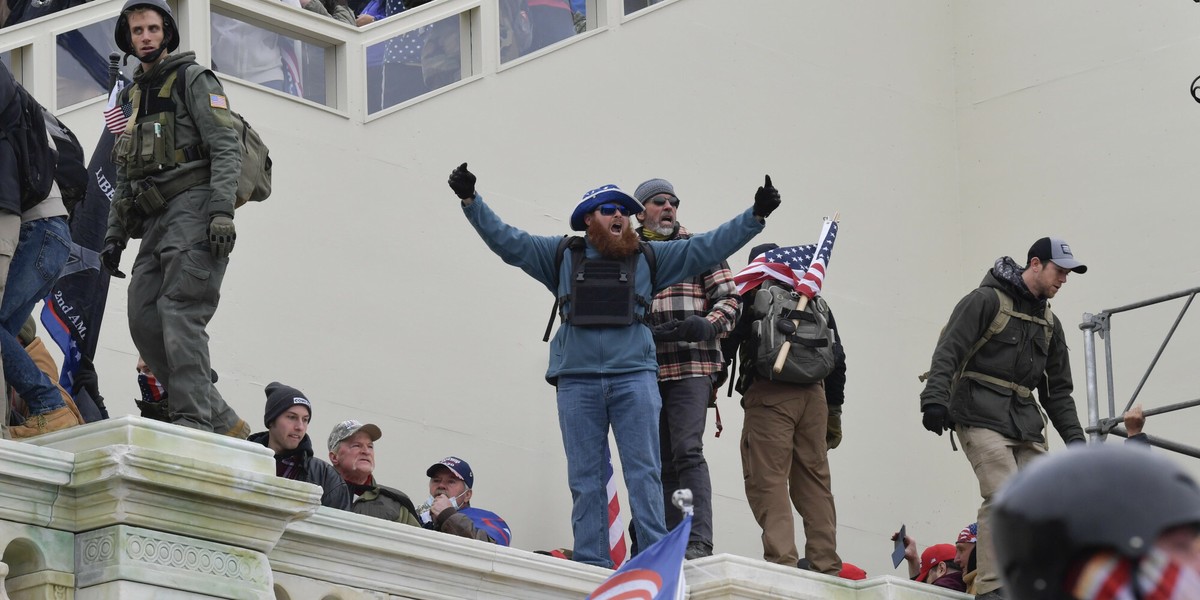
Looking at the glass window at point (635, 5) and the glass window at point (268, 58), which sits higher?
the glass window at point (635, 5)

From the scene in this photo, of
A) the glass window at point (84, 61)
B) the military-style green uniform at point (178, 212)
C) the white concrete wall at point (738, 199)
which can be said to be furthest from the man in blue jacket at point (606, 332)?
the glass window at point (84, 61)

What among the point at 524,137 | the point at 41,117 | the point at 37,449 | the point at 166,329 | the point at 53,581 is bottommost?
the point at 53,581

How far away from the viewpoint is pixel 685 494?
237 inches

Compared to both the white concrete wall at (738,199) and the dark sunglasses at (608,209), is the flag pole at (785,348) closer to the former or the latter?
the dark sunglasses at (608,209)

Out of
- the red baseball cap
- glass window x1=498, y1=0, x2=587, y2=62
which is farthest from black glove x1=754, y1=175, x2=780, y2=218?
glass window x1=498, y1=0, x2=587, y2=62

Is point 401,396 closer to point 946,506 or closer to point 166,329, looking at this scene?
point 166,329

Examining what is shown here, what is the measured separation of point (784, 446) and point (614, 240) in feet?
3.86

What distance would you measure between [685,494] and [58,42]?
3.70 metres

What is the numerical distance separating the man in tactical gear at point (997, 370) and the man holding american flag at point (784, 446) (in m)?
0.45

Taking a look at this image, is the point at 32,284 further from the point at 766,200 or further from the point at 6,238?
the point at 766,200

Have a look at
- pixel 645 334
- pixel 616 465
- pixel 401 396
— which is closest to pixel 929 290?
pixel 616 465

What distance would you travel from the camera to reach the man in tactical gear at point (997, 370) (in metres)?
7.58

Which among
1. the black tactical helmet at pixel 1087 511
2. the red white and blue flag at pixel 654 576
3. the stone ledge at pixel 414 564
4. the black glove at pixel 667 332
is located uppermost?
the black glove at pixel 667 332

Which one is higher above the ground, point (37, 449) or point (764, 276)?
point (764, 276)
